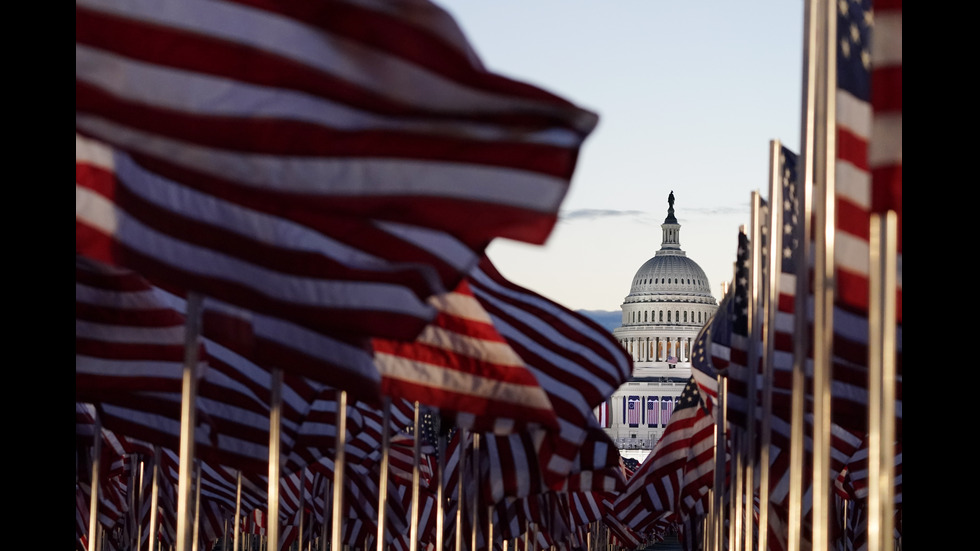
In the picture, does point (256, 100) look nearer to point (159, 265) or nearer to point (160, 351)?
Answer: point (159, 265)

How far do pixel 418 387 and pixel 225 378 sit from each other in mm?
2090

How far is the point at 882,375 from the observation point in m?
10.3

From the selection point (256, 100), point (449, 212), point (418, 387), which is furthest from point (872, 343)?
point (418, 387)

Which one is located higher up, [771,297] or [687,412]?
[687,412]

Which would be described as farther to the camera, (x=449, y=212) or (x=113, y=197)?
(x=113, y=197)

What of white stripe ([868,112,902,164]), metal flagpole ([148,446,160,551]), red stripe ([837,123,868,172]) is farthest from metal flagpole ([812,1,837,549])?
metal flagpole ([148,446,160,551])

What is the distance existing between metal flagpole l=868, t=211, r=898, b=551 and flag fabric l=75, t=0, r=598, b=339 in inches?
73.7

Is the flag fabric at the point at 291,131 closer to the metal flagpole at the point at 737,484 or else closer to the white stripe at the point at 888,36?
the white stripe at the point at 888,36

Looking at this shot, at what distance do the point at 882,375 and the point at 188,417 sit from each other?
441cm

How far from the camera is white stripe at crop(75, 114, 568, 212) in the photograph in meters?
9.32

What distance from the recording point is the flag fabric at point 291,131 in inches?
364

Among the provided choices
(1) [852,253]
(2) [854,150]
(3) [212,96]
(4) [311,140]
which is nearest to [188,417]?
(4) [311,140]

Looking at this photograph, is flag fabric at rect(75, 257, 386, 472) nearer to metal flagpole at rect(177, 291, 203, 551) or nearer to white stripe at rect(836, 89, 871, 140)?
metal flagpole at rect(177, 291, 203, 551)

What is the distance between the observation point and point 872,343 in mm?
10359
